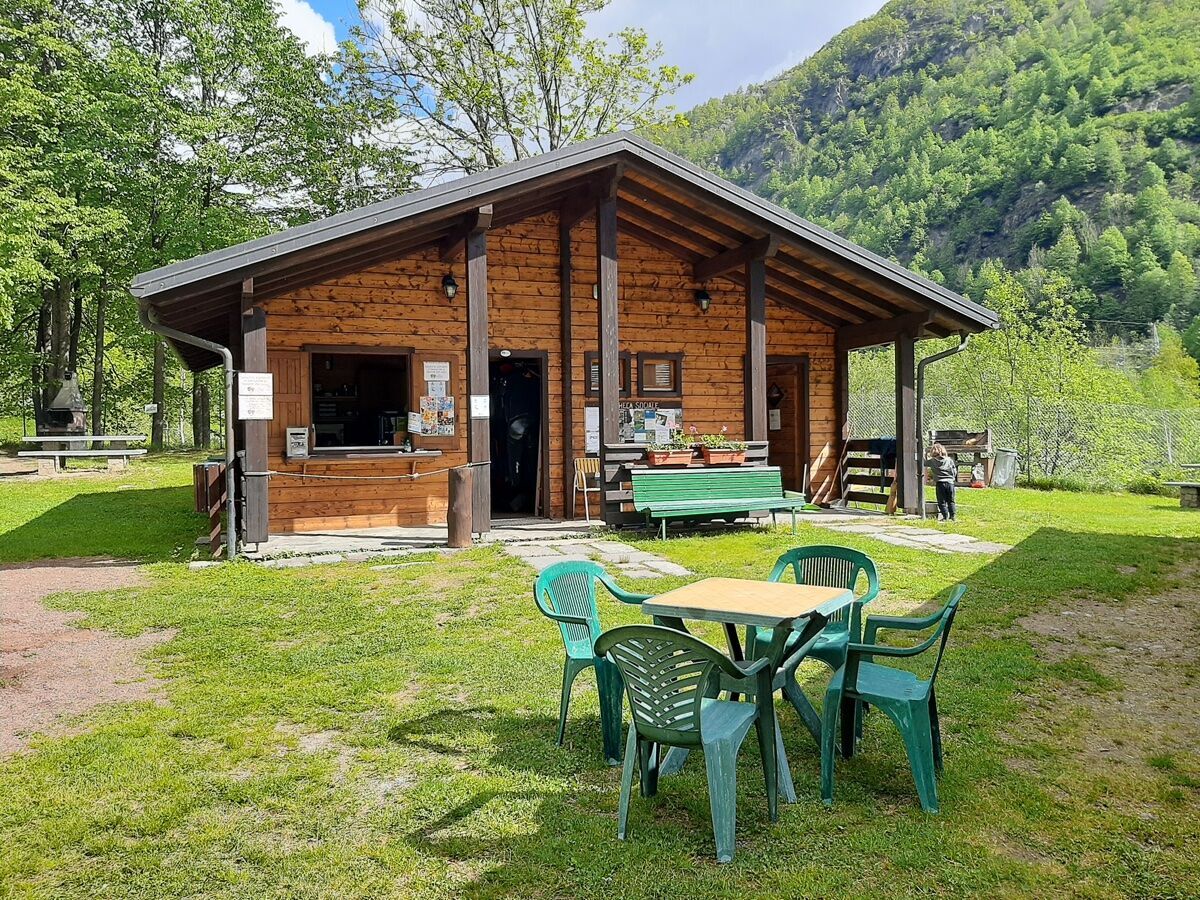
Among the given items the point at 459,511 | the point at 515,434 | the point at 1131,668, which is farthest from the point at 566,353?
the point at 1131,668

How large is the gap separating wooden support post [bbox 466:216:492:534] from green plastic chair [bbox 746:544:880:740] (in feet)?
17.1

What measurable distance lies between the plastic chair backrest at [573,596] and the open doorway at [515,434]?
7762 mm

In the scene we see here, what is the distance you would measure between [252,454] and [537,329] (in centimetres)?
411

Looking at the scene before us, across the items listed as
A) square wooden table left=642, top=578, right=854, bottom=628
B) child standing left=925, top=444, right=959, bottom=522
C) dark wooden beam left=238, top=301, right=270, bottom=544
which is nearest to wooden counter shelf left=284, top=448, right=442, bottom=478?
dark wooden beam left=238, top=301, right=270, bottom=544

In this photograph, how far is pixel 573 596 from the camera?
12.0 feet

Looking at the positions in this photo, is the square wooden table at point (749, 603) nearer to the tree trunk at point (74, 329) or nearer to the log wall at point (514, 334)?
the log wall at point (514, 334)

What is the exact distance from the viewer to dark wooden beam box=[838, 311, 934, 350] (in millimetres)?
10898

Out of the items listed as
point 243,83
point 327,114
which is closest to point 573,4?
point 327,114

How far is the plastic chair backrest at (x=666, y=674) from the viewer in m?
2.57

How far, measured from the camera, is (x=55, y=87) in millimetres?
20141

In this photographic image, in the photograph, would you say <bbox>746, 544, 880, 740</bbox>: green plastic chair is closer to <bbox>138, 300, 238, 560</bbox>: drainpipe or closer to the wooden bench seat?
→ <bbox>138, 300, 238, 560</bbox>: drainpipe

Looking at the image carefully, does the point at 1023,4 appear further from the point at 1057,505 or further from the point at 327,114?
the point at 1057,505

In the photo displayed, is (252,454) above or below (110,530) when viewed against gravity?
above

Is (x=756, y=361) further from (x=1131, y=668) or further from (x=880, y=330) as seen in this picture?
(x=1131, y=668)
